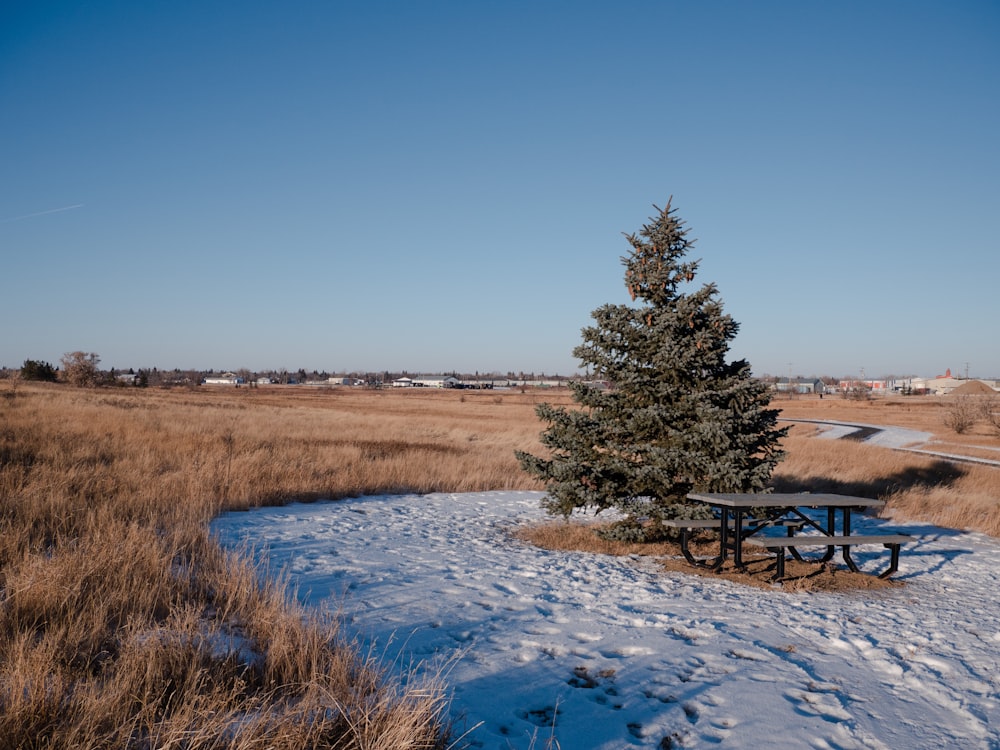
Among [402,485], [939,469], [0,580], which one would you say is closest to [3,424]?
[402,485]

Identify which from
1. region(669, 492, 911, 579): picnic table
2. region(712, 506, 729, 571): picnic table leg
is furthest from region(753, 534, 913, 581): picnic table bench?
region(712, 506, 729, 571): picnic table leg

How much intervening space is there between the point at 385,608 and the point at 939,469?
19960 mm

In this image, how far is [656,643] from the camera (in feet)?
16.6

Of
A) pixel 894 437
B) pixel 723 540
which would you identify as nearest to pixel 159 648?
pixel 723 540

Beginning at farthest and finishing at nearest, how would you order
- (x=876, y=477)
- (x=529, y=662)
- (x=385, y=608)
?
(x=876, y=477)
(x=385, y=608)
(x=529, y=662)

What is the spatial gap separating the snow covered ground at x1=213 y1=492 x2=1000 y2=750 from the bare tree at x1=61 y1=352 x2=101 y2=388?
64.5 meters

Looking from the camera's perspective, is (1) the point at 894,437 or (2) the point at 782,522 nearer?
(2) the point at 782,522

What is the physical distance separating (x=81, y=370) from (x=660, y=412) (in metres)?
68.3

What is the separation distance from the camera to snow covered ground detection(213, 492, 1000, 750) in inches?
150

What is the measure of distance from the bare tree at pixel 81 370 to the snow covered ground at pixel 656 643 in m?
64.5

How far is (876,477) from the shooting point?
Answer: 56.0 ft

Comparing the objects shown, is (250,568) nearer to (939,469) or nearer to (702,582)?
(702,582)

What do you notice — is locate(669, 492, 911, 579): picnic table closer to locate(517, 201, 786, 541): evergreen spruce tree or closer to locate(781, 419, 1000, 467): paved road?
locate(517, 201, 786, 541): evergreen spruce tree

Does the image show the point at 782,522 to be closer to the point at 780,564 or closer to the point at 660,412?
the point at 780,564
